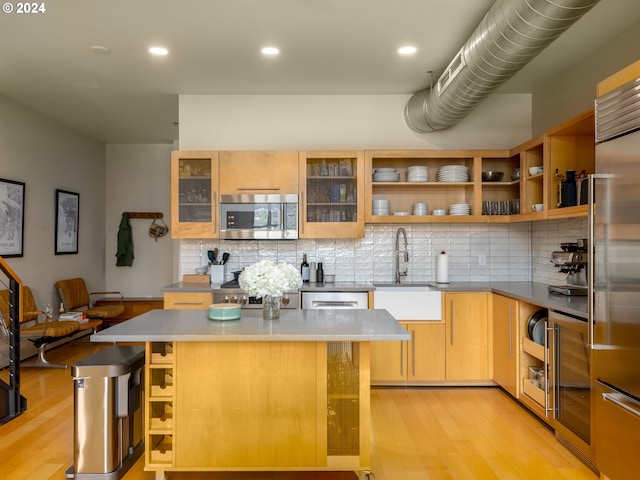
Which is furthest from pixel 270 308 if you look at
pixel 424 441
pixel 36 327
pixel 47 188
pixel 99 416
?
pixel 47 188

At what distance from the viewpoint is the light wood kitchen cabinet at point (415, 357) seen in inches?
161

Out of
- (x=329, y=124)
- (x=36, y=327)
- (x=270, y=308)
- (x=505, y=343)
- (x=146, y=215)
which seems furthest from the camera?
(x=146, y=215)

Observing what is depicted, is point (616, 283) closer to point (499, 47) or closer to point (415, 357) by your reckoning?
point (499, 47)

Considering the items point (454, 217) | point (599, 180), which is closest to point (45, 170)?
point (454, 217)

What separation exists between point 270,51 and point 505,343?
9.85 feet

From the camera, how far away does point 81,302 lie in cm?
600

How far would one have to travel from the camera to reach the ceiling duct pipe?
2256 millimetres

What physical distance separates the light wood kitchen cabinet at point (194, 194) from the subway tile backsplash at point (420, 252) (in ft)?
1.48

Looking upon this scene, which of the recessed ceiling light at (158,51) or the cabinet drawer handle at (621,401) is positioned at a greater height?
the recessed ceiling light at (158,51)

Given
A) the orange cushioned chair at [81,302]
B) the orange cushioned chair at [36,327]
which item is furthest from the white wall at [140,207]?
the orange cushioned chair at [36,327]

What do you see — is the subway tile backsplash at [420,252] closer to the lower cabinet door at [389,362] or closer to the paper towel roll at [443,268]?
the paper towel roll at [443,268]

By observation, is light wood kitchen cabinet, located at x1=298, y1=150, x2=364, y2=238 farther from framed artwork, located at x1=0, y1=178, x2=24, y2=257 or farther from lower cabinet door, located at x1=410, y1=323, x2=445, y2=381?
framed artwork, located at x1=0, y1=178, x2=24, y2=257

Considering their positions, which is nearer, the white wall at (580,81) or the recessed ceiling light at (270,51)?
the white wall at (580,81)

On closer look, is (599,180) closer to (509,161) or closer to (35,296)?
(509,161)
